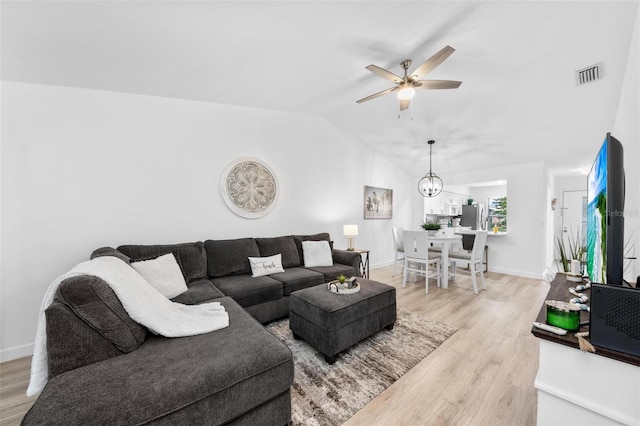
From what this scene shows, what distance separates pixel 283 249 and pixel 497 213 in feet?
21.6

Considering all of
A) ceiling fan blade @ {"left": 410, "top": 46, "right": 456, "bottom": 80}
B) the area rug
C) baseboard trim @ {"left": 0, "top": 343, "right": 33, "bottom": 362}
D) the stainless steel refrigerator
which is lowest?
baseboard trim @ {"left": 0, "top": 343, "right": 33, "bottom": 362}

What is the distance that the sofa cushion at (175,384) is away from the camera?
3.08ft

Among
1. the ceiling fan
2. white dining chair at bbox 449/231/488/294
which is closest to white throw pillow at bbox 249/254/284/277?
the ceiling fan

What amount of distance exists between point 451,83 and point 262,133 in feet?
8.41

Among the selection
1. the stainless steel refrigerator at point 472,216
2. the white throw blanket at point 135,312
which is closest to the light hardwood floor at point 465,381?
the white throw blanket at point 135,312

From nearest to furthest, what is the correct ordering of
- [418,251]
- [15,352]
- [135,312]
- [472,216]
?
[135,312] → [15,352] → [418,251] → [472,216]

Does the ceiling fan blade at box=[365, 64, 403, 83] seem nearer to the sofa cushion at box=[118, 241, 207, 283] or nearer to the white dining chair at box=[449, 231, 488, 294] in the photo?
the sofa cushion at box=[118, 241, 207, 283]

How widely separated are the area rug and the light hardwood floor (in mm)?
75

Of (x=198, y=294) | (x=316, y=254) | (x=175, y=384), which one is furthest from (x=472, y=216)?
(x=175, y=384)

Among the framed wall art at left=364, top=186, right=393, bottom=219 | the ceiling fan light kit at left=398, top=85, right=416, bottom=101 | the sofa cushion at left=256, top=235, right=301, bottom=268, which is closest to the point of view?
the ceiling fan light kit at left=398, top=85, right=416, bottom=101

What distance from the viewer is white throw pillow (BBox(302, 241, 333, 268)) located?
357 cm

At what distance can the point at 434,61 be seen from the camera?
2.02 m

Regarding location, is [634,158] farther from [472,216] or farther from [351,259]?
[472,216]

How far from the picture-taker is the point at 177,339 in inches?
57.5
